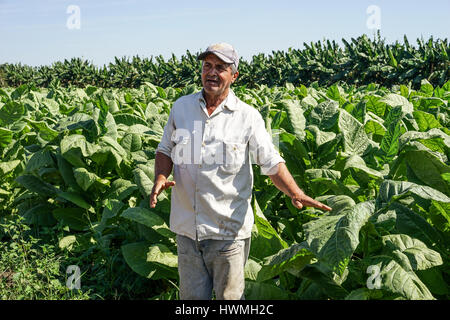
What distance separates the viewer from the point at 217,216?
8.39 ft

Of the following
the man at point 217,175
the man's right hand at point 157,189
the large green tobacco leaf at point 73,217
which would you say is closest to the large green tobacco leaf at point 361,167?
the man at point 217,175

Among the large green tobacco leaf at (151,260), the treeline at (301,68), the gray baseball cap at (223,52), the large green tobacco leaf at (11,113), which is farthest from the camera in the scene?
the treeline at (301,68)

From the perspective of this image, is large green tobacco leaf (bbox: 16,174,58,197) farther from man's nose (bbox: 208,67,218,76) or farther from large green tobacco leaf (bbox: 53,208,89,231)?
man's nose (bbox: 208,67,218,76)

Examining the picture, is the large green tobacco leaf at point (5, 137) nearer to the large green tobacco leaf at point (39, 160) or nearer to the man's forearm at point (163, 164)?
the large green tobacco leaf at point (39, 160)

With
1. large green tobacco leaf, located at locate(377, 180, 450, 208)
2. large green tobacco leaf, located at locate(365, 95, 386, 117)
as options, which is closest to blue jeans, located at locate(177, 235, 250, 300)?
large green tobacco leaf, located at locate(377, 180, 450, 208)

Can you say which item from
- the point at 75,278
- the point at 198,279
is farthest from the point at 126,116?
the point at 198,279

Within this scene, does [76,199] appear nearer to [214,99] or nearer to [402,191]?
[214,99]

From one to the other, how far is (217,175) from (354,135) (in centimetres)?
123

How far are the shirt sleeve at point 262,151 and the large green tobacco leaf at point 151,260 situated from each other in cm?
102

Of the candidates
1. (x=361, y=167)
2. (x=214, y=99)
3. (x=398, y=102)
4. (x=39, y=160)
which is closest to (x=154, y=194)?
(x=214, y=99)

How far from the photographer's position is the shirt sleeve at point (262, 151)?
2.60 meters

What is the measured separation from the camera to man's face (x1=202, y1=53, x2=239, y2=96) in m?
2.60

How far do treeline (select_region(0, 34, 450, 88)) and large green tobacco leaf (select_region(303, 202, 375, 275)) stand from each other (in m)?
10.3
